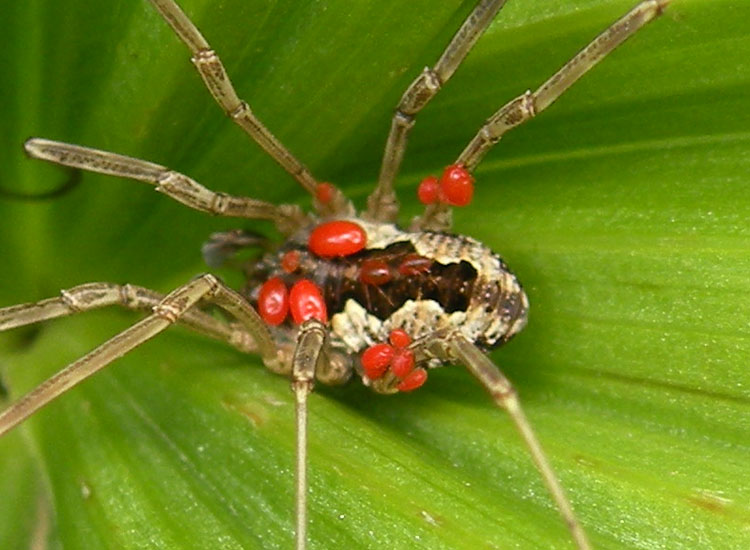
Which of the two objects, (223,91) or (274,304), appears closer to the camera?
(223,91)

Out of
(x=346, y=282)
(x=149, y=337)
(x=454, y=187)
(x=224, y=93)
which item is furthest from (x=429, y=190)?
(x=149, y=337)

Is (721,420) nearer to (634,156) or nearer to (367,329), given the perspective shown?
(634,156)

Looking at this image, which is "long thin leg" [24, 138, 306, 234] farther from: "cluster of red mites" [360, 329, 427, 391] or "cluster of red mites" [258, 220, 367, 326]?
"cluster of red mites" [360, 329, 427, 391]

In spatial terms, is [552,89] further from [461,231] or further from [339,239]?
[339,239]

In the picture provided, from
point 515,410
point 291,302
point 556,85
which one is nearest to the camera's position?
point 515,410

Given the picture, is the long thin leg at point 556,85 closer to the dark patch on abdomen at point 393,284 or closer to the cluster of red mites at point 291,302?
the dark patch on abdomen at point 393,284

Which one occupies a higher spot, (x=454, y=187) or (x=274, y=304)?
(x=454, y=187)

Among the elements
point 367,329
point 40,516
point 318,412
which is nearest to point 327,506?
point 318,412
